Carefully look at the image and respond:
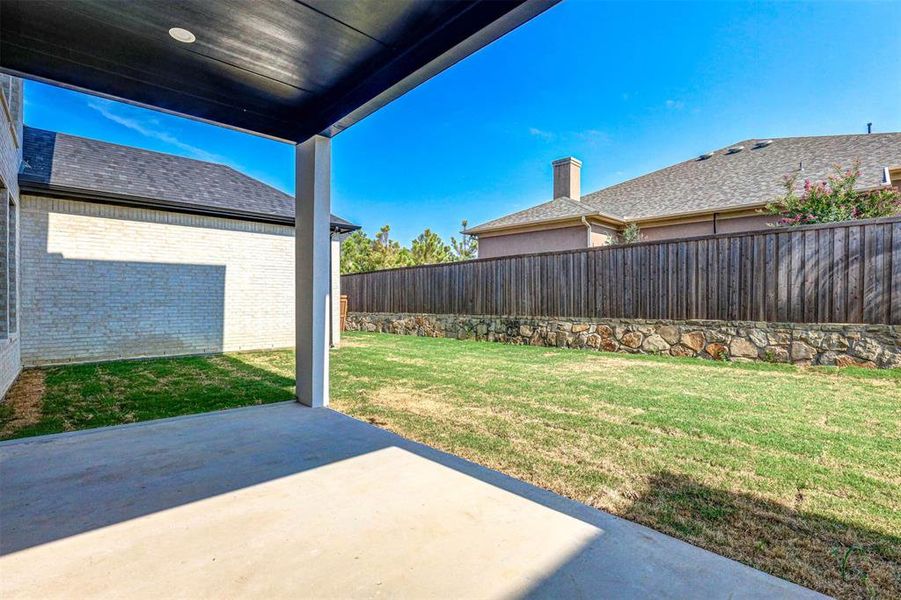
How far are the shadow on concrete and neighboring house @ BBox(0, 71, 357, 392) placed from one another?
7.32 meters

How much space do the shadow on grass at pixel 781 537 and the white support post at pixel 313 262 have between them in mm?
3282

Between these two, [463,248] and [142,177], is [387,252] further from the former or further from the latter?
[142,177]

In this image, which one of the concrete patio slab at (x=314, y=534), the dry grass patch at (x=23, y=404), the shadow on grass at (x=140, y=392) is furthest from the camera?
the shadow on grass at (x=140, y=392)

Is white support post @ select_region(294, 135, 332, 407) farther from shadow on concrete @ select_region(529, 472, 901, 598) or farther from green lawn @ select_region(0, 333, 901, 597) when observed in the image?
shadow on concrete @ select_region(529, 472, 901, 598)

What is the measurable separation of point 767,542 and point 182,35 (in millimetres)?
4471

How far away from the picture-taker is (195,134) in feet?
39.5

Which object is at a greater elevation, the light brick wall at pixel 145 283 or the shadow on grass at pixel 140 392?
the light brick wall at pixel 145 283

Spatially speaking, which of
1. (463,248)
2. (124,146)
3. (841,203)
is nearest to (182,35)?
(124,146)

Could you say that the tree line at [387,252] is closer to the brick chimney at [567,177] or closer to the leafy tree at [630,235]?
the brick chimney at [567,177]

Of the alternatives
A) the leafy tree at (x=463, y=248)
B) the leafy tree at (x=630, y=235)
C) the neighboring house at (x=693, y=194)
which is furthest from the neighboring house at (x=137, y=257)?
the leafy tree at (x=463, y=248)

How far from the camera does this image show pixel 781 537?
1.99m

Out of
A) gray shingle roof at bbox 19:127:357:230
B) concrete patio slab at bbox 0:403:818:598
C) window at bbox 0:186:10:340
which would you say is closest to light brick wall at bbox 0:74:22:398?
window at bbox 0:186:10:340

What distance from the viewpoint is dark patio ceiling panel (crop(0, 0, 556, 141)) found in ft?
8.29

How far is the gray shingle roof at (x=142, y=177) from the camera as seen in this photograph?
7.59 metres
